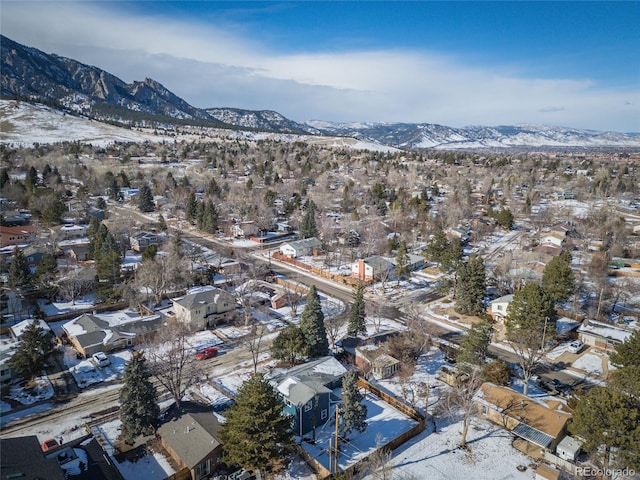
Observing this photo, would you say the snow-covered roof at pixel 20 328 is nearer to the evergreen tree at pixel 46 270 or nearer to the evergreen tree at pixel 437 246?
the evergreen tree at pixel 46 270

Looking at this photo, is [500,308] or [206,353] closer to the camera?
[206,353]

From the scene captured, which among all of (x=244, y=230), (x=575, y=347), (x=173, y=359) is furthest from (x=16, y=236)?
(x=575, y=347)

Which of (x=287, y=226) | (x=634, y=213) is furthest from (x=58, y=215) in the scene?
(x=634, y=213)

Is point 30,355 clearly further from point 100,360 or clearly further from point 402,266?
point 402,266

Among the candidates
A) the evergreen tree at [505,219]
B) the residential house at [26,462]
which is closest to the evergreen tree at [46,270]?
the residential house at [26,462]

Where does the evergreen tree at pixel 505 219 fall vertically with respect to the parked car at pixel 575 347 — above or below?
above

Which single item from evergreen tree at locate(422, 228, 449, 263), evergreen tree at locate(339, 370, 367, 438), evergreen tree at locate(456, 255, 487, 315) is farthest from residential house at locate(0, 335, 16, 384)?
evergreen tree at locate(422, 228, 449, 263)

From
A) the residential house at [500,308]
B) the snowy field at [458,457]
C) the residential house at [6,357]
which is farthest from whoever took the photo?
the residential house at [500,308]
